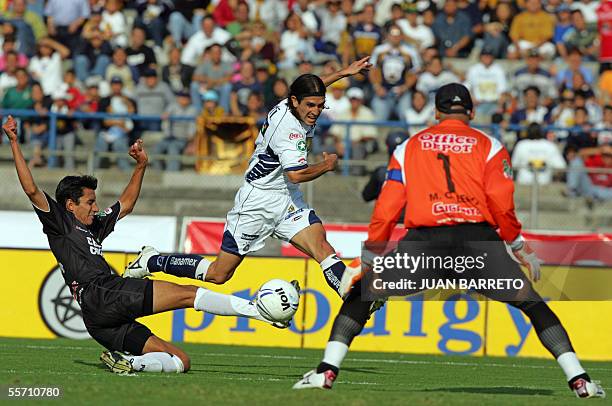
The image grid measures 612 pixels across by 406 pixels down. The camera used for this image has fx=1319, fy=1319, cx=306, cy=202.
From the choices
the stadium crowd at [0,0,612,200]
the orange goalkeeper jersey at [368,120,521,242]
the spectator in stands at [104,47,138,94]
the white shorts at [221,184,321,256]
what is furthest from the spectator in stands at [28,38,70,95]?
the orange goalkeeper jersey at [368,120,521,242]

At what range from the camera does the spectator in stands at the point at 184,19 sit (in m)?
24.4

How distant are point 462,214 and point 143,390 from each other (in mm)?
2384

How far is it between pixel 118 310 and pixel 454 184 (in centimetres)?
336

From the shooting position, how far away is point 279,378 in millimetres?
10945

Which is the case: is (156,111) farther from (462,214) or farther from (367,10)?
(462,214)

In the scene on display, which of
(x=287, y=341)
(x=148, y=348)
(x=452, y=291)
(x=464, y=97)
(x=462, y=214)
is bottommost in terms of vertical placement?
(x=287, y=341)

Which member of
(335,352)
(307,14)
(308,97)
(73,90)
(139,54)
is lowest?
(335,352)

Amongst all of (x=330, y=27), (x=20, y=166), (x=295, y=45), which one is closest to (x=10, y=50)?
(x=295, y=45)

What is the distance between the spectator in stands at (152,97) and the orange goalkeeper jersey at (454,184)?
553 inches

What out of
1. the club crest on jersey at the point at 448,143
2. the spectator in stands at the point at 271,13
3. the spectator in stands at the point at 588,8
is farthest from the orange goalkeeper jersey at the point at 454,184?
the spectator in stands at the point at 588,8

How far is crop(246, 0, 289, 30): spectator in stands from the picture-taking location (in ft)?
81.6

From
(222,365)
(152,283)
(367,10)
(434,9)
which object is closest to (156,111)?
(367,10)

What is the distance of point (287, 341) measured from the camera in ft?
54.1

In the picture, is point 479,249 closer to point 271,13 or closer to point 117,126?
point 117,126
